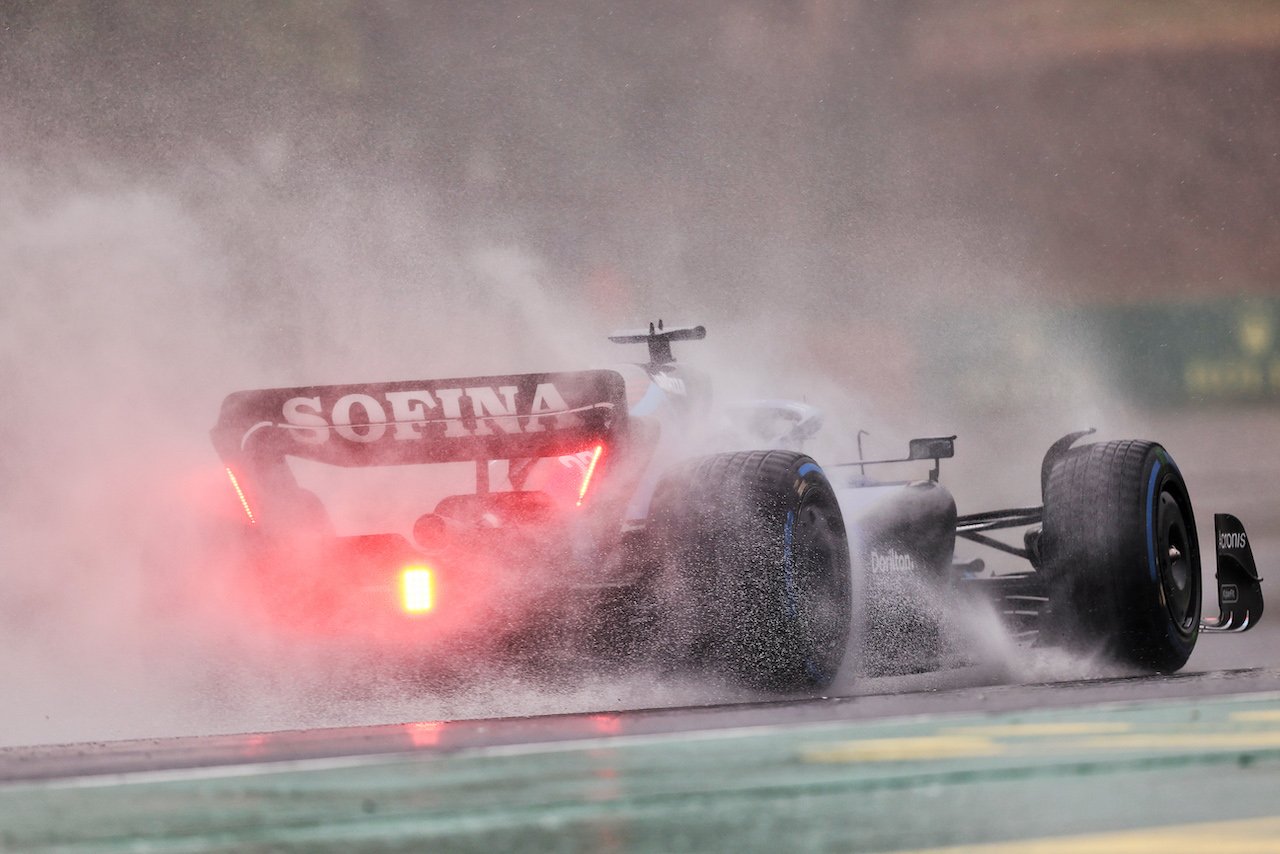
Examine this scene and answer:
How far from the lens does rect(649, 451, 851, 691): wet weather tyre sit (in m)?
2.88

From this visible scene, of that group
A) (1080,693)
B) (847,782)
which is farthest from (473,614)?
(847,782)

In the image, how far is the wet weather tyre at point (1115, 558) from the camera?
12.0 ft

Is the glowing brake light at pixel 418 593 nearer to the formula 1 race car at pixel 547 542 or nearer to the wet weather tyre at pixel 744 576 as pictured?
the formula 1 race car at pixel 547 542

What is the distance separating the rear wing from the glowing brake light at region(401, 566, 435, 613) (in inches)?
11.7

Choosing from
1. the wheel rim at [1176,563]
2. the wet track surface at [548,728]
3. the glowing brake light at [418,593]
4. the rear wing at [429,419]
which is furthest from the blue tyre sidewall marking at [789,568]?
the wheel rim at [1176,563]

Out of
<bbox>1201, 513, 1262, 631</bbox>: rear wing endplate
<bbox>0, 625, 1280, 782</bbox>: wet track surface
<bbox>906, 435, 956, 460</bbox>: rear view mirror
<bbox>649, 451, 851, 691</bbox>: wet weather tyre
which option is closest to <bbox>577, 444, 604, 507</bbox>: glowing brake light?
<bbox>649, 451, 851, 691</bbox>: wet weather tyre

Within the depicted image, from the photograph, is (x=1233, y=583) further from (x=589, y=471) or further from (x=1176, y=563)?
(x=589, y=471)

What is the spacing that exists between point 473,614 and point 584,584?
27 cm

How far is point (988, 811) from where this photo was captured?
1.48 m

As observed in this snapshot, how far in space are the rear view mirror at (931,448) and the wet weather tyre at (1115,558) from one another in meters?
0.37

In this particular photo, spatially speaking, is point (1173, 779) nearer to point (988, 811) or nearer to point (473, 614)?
point (988, 811)

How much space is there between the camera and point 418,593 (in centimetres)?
290

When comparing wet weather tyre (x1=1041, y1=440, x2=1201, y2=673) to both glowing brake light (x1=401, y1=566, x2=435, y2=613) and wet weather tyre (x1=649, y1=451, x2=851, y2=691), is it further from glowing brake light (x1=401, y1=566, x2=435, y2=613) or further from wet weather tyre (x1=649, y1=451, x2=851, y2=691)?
glowing brake light (x1=401, y1=566, x2=435, y2=613)

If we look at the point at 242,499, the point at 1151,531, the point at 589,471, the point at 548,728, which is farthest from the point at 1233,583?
the point at 242,499
